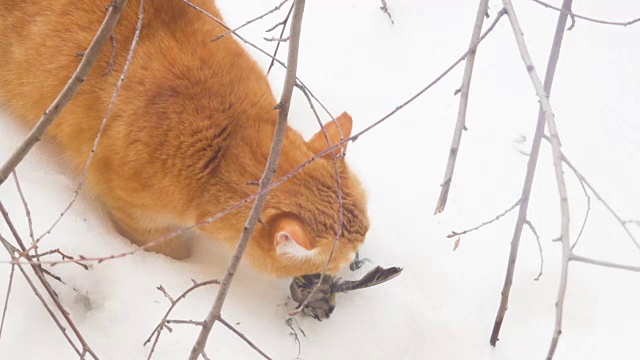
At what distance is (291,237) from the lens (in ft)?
6.74

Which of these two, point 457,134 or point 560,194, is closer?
point 560,194

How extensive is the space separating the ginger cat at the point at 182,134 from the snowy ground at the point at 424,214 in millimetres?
248

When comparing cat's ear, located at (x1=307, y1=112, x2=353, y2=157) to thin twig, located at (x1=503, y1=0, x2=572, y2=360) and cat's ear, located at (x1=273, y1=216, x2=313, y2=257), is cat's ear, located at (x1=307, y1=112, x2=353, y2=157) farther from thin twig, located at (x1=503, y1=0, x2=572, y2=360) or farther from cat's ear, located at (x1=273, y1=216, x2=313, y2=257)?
thin twig, located at (x1=503, y1=0, x2=572, y2=360)

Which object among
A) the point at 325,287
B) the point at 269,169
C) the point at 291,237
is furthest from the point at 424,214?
the point at 269,169

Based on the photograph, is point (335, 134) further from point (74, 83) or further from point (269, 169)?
point (74, 83)

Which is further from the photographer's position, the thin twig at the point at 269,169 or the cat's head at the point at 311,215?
the cat's head at the point at 311,215

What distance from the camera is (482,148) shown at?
9.81 feet

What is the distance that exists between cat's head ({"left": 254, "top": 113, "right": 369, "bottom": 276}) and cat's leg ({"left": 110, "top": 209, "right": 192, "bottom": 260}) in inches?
19.2

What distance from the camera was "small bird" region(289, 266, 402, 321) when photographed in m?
2.53

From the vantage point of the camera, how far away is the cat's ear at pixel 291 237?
2.07m

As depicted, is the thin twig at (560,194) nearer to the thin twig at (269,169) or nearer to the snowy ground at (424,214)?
the thin twig at (269,169)

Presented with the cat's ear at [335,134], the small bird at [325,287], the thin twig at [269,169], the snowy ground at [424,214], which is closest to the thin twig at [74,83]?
the thin twig at [269,169]

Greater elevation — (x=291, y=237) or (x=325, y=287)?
(x=291, y=237)

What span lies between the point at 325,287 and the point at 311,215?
17.3 inches
